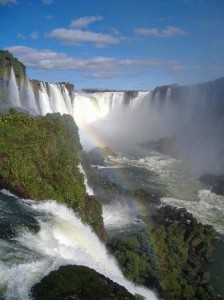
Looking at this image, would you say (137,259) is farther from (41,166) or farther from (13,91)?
(13,91)

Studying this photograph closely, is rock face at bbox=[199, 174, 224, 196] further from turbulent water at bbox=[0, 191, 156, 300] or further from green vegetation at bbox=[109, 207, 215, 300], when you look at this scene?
turbulent water at bbox=[0, 191, 156, 300]

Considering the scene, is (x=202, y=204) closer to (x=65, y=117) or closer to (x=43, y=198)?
(x=65, y=117)

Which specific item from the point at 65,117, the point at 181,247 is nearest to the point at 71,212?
the point at 181,247

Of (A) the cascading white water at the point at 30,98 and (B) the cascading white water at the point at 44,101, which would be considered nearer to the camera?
(A) the cascading white water at the point at 30,98

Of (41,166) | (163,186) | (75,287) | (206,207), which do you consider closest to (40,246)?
(75,287)

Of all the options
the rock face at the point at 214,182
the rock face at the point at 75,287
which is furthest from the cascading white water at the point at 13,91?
the rock face at the point at 75,287

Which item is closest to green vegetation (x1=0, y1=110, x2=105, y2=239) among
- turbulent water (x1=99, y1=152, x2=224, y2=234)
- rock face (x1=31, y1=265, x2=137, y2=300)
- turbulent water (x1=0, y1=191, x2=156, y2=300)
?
turbulent water (x1=0, y1=191, x2=156, y2=300)

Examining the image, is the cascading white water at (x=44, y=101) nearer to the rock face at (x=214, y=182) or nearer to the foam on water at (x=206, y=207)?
the rock face at (x=214, y=182)
